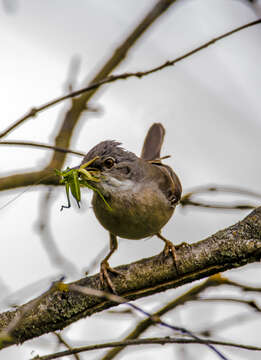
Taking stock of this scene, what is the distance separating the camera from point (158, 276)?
280 centimetres

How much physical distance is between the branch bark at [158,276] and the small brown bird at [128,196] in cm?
62

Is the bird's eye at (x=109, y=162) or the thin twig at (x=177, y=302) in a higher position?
the bird's eye at (x=109, y=162)

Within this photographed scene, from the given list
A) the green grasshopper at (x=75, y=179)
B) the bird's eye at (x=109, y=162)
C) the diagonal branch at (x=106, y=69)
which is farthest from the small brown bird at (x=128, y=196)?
the diagonal branch at (x=106, y=69)

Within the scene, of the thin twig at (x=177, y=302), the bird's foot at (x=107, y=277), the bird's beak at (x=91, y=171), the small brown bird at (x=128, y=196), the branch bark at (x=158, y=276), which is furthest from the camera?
the small brown bird at (x=128, y=196)

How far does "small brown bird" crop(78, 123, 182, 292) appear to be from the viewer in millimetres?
3570

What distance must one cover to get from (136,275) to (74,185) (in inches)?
25.1

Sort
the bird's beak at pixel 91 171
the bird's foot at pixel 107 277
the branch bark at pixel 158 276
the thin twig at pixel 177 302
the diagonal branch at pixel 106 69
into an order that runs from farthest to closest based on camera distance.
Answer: the diagonal branch at pixel 106 69, the bird's beak at pixel 91 171, the thin twig at pixel 177 302, the bird's foot at pixel 107 277, the branch bark at pixel 158 276

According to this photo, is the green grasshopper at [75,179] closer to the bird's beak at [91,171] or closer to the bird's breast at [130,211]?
the bird's beak at [91,171]

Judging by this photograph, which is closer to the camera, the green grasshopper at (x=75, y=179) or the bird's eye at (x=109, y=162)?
the green grasshopper at (x=75, y=179)

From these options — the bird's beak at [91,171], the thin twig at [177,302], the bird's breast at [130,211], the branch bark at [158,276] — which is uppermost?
the bird's beak at [91,171]

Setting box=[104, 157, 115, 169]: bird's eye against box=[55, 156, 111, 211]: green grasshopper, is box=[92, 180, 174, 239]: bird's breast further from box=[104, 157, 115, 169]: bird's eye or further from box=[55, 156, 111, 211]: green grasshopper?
box=[55, 156, 111, 211]: green grasshopper

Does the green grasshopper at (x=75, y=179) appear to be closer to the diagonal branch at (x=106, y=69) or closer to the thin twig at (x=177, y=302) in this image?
the diagonal branch at (x=106, y=69)

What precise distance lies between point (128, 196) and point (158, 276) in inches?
37.7

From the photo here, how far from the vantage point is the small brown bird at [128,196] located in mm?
3570
